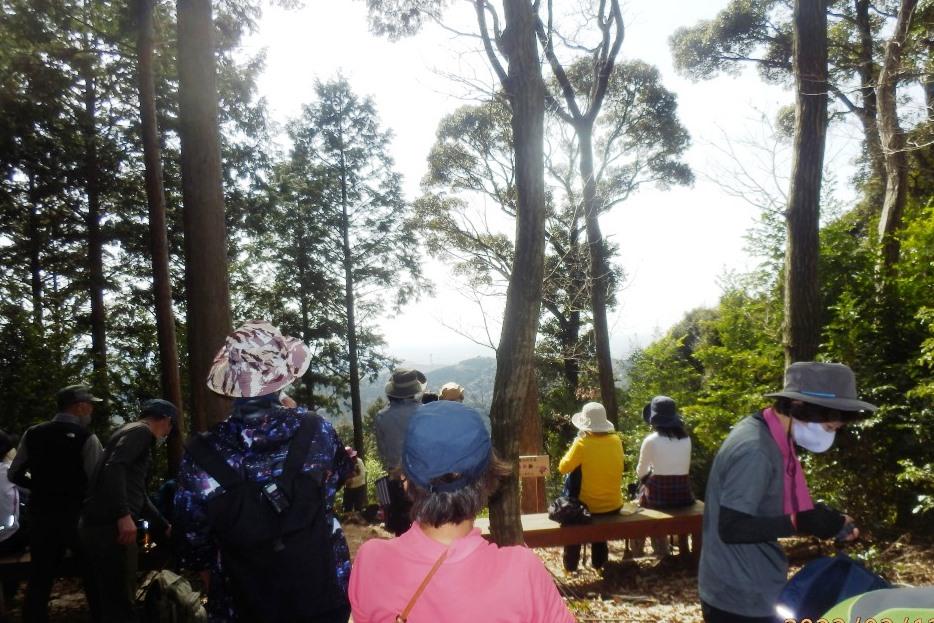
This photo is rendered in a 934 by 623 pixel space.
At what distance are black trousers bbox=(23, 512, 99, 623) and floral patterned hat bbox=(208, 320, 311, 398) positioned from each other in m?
2.67

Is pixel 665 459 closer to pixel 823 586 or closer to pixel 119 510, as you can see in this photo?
pixel 823 586

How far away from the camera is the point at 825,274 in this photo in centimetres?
654

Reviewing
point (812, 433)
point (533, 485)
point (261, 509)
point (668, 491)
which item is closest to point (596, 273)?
point (533, 485)

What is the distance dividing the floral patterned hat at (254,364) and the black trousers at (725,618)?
1987 mm

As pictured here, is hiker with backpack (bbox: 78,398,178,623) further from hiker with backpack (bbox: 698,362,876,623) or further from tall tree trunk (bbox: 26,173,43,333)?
tall tree trunk (bbox: 26,173,43,333)

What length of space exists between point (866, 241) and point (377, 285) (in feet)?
51.8

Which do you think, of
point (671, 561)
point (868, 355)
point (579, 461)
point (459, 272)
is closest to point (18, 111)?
point (459, 272)

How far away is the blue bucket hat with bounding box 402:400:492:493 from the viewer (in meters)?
1.42

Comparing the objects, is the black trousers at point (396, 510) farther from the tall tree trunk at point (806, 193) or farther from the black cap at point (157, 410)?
the tall tree trunk at point (806, 193)

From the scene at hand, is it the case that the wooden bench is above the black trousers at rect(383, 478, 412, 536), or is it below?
below

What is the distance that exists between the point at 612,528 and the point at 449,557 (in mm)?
4607

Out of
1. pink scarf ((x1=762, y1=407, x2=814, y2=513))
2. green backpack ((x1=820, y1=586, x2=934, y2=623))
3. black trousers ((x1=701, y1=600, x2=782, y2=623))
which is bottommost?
black trousers ((x1=701, y1=600, x2=782, y2=623))

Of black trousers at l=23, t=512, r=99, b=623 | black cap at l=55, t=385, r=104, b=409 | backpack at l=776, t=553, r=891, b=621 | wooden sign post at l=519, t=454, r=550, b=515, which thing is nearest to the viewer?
backpack at l=776, t=553, r=891, b=621

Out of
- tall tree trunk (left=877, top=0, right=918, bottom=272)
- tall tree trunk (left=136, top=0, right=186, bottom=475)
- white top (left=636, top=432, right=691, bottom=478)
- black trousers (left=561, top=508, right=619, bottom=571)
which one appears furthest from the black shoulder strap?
tall tree trunk (left=877, top=0, right=918, bottom=272)
